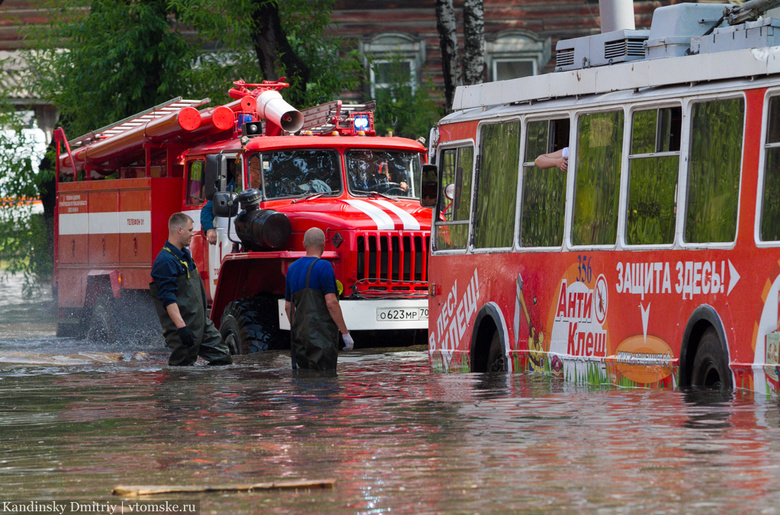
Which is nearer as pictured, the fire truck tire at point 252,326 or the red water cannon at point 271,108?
the fire truck tire at point 252,326

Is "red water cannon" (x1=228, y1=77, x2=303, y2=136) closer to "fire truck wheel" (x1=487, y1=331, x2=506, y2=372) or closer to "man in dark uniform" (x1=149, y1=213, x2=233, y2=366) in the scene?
"man in dark uniform" (x1=149, y1=213, x2=233, y2=366)

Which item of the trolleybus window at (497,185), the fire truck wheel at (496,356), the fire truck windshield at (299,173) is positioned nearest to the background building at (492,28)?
the fire truck windshield at (299,173)

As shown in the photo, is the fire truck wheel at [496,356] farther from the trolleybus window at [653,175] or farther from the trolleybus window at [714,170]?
the trolleybus window at [714,170]

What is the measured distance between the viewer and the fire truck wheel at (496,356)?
1283 centimetres

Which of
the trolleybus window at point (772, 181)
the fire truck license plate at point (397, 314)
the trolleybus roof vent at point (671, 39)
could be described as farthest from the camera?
the fire truck license plate at point (397, 314)

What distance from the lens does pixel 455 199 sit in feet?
45.4

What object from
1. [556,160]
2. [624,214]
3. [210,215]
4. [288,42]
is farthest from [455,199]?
[288,42]

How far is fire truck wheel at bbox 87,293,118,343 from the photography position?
20203 millimetres

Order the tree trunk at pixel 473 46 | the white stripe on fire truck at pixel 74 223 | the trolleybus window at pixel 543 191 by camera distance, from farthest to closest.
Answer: the white stripe on fire truck at pixel 74 223, the tree trunk at pixel 473 46, the trolleybus window at pixel 543 191

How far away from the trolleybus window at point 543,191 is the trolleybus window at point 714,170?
5.58 feet

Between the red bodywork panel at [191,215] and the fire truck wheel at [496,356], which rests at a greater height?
the red bodywork panel at [191,215]

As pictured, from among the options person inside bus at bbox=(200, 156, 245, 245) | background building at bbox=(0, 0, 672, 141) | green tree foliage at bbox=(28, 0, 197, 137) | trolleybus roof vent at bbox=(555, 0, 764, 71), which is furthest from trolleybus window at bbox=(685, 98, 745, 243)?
background building at bbox=(0, 0, 672, 141)

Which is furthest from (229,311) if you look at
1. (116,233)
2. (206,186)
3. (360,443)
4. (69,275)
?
(360,443)

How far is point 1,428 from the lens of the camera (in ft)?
32.5
